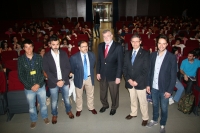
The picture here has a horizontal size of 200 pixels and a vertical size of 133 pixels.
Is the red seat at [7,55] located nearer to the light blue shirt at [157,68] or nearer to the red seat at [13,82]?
the red seat at [13,82]

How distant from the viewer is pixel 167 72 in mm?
2422

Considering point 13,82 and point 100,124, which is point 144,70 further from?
point 13,82

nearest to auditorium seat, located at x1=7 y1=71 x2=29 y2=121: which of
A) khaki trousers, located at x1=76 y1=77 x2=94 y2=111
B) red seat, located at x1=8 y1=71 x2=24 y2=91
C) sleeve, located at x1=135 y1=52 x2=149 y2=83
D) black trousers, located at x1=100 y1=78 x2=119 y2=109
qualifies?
red seat, located at x1=8 y1=71 x2=24 y2=91

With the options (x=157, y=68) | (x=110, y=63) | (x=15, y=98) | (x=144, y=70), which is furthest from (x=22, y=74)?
(x=157, y=68)

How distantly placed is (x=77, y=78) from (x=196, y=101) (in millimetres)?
2278

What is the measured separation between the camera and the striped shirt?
2592 millimetres

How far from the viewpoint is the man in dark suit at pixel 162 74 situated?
2381 millimetres

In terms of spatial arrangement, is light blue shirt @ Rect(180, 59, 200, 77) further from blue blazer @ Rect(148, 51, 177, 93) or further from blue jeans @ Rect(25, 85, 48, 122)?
blue jeans @ Rect(25, 85, 48, 122)

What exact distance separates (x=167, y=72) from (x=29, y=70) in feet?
6.89

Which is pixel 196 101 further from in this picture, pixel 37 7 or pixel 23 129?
pixel 37 7

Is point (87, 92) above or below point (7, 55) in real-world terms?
below

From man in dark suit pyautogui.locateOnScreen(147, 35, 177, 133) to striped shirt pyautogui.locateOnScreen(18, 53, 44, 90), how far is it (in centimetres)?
178

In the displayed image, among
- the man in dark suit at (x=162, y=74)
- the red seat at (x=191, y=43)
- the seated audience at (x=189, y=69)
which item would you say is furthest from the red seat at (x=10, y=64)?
the red seat at (x=191, y=43)

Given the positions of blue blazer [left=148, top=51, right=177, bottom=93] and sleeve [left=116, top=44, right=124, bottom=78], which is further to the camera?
sleeve [left=116, top=44, right=124, bottom=78]
